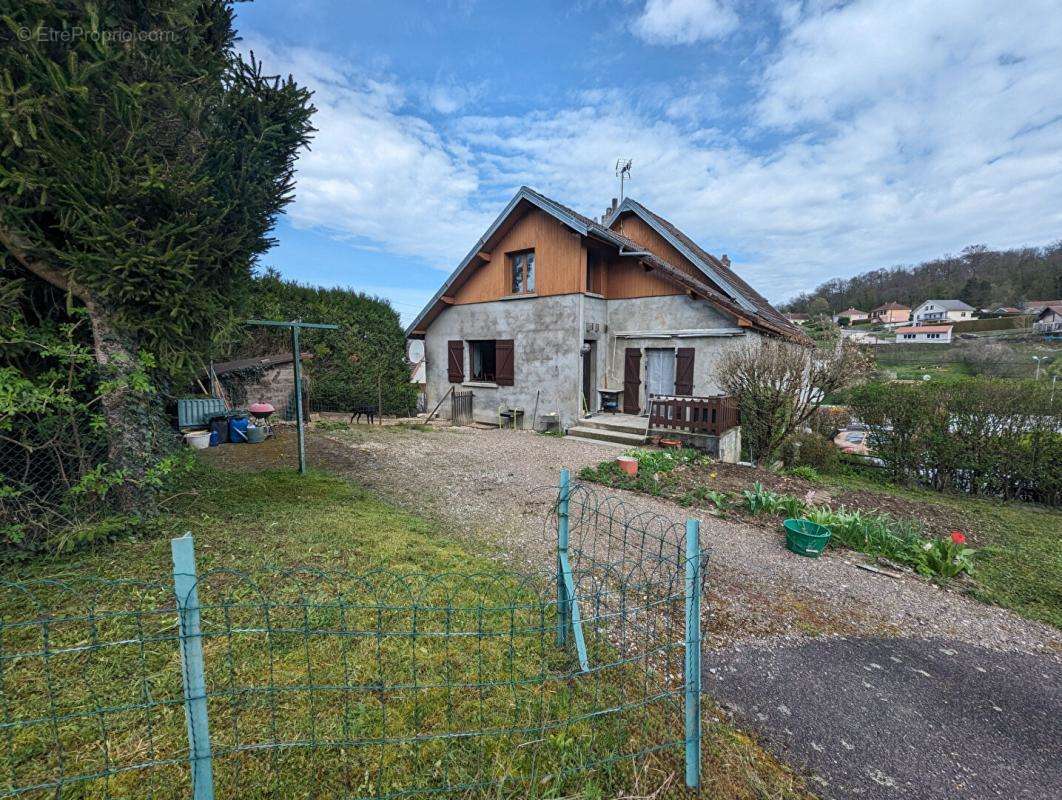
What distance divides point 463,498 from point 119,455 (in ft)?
12.5

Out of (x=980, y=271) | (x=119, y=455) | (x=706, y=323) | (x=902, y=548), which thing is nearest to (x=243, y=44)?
(x=119, y=455)

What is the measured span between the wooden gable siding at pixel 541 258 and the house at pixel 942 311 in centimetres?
7102

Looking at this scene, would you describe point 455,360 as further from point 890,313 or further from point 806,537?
point 890,313

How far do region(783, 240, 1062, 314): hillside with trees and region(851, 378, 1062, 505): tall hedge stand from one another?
1511 inches

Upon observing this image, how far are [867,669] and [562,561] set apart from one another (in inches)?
93.1

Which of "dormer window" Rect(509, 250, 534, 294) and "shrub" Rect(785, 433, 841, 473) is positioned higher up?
"dormer window" Rect(509, 250, 534, 294)

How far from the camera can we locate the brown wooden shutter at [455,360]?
1457 cm

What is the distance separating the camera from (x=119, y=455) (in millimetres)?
4109

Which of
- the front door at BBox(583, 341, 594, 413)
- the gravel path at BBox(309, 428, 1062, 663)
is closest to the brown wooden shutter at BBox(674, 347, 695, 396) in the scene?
the front door at BBox(583, 341, 594, 413)

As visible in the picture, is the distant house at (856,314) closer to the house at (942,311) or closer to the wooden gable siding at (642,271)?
the house at (942,311)

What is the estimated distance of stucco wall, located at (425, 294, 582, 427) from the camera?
38.9ft

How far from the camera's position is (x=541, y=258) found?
1221 cm

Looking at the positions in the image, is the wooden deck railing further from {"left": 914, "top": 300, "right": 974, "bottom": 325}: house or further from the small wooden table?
{"left": 914, "top": 300, "right": 974, "bottom": 325}: house

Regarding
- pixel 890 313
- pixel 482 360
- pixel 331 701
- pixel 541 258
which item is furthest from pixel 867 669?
pixel 890 313
